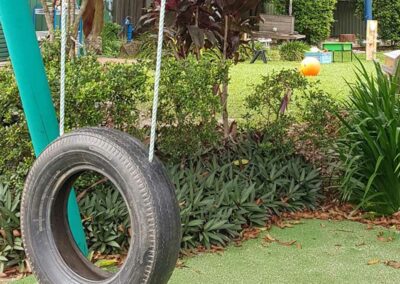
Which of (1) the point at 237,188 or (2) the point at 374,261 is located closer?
(2) the point at 374,261

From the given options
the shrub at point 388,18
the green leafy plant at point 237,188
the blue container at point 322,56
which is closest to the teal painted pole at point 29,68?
the green leafy plant at point 237,188

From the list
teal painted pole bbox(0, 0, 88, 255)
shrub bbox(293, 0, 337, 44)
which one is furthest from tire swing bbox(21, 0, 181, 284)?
shrub bbox(293, 0, 337, 44)

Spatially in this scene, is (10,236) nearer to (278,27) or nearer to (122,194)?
(122,194)

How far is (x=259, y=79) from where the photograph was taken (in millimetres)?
12859

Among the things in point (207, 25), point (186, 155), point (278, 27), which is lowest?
point (186, 155)

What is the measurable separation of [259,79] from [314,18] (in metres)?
12.4

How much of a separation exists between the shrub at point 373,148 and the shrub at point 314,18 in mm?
19080

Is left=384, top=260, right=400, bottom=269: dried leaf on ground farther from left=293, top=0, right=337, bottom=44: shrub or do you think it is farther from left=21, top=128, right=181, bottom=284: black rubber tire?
left=293, top=0, right=337, bottom=44: shrub

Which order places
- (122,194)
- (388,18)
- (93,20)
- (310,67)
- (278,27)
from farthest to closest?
(388,18)
(278,27)
(310,67)
(93,20)
(122,194)

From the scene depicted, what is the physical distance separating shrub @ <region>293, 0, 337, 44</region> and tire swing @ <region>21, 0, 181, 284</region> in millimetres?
22383

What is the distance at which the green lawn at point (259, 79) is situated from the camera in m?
9.73

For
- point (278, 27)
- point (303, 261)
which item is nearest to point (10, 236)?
point (303, 261)

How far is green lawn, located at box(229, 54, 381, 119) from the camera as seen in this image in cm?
973

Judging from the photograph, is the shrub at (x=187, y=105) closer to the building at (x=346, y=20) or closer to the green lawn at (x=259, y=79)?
the green lawn at (x=259, y=79)
